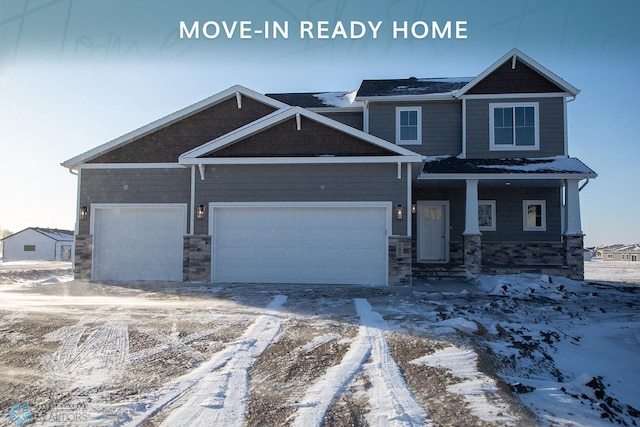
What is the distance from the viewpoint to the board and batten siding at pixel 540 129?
14719 mm

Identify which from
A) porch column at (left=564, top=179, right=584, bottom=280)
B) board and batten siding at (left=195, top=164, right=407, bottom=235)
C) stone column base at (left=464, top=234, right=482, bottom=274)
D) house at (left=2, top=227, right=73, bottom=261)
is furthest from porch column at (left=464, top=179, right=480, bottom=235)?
house at (left=2, top=227, right=73, bottom=261)

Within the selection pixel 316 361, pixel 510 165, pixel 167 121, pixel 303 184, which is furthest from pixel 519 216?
pixel 316 361

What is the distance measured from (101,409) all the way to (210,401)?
0.84m

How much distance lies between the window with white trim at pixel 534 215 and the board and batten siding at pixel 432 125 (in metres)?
2.89

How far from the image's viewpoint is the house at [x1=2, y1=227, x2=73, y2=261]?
4600 cm

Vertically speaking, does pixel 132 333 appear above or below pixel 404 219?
below

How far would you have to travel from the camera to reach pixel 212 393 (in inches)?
160

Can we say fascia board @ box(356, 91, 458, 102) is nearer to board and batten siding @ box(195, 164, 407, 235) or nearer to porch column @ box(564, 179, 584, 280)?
board and batten siding @ box(195, 164, 407, 235)

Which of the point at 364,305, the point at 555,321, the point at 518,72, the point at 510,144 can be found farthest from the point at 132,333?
the point at 518,72

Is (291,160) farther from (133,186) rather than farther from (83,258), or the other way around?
(83,258)

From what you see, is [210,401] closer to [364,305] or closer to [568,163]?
[364,305]

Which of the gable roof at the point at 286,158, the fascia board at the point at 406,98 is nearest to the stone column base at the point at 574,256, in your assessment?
the fascia board at the point at 406,98

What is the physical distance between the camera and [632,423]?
3.88 meters

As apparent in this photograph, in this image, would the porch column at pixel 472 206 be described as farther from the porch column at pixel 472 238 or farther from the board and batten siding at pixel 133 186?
the board and batten siding at pixel 133 186
